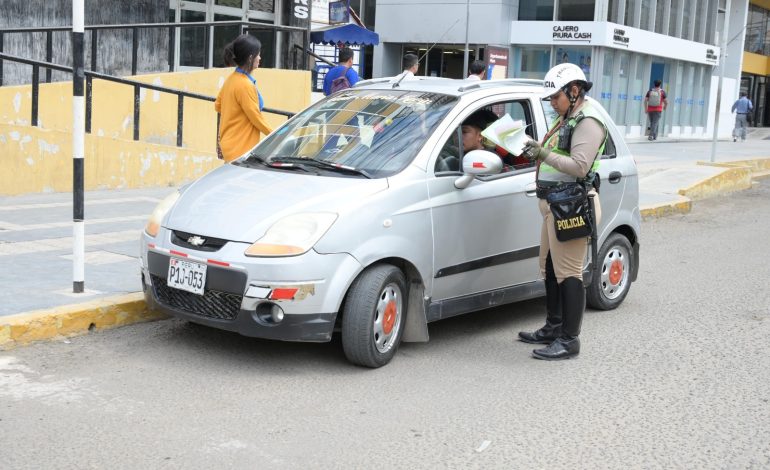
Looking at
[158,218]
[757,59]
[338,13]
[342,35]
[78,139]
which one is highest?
[757,59]

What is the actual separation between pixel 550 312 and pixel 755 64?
47375mm

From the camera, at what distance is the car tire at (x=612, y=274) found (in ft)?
24.1

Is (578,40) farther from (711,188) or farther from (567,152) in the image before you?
(567,152)

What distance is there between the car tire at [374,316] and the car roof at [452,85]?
154 centimetres

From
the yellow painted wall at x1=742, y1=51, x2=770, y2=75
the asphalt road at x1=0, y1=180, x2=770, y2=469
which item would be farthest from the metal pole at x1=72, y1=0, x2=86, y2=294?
the yellow painted wall at x1=742, y1=51, x2=770, y2=75

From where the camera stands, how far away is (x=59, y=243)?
26.8 feet

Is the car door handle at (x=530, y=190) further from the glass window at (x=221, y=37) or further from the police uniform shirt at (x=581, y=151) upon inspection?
the glass window at (x=221, y=37)

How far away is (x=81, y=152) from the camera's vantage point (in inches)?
252

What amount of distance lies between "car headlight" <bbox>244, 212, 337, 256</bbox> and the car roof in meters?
1.63

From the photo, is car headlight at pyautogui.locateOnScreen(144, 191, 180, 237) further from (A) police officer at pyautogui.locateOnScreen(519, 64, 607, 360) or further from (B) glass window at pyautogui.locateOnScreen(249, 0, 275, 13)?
(B) glass window at pyautogui.locateOnScreen(249, 0, 275, 13)

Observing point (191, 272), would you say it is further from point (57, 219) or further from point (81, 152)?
point (57, 219)

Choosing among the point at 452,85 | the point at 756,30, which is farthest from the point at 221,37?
the point at 756,30

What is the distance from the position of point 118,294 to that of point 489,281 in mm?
2574

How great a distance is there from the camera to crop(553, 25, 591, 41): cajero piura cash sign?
1182 inches
